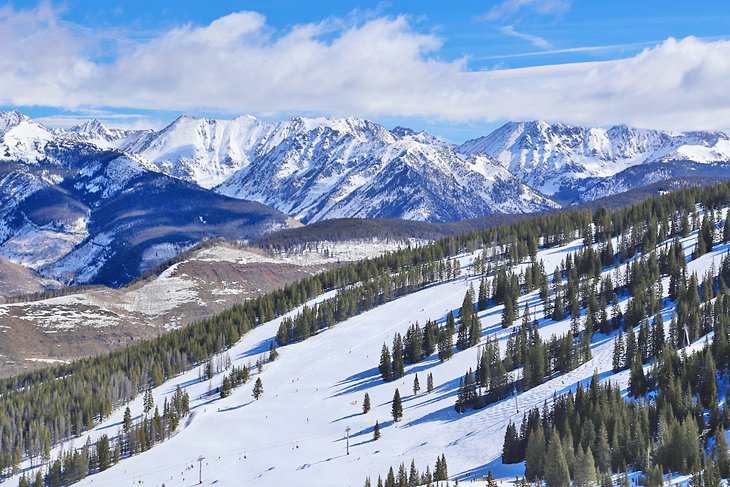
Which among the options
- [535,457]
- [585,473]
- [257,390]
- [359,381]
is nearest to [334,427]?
[359,381]

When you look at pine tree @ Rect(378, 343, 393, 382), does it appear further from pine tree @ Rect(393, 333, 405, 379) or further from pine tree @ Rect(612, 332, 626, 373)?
pine tree @ Rect(612, 332, 626, 373)

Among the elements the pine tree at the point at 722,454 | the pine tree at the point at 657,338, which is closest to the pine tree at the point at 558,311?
the pine tree at the point at 657,338

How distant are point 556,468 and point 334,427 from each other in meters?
63.1

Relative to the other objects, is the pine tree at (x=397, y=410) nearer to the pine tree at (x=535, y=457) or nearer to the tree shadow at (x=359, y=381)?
the tree shadow at (x=359, y=381)

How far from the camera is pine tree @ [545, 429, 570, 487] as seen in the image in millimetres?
94500

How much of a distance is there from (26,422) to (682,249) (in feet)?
542

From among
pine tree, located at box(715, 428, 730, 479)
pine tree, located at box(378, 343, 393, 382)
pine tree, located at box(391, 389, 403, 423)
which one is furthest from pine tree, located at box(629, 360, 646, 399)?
pine tree, located at box(378, 343, 393, 382)

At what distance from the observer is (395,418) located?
14625 cm

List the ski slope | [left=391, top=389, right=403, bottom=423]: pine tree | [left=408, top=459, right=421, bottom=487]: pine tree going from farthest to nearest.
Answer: [left=391, top=389, right=403, bottom=423]: pine tree
the ski slope
[left=408, top=459, right=421, bottom=487]: pine tree

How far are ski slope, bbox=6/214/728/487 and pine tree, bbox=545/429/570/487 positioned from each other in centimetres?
1139

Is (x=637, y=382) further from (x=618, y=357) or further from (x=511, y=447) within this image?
(x=511, y=447)

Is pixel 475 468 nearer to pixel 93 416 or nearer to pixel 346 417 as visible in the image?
pixel 346 417

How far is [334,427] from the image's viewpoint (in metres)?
152

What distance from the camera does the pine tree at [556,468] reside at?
94.5m
